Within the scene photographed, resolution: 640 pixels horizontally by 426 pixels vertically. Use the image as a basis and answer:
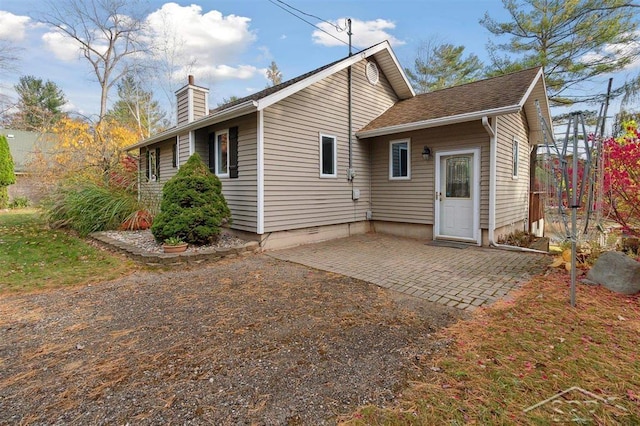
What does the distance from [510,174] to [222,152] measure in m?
7.60

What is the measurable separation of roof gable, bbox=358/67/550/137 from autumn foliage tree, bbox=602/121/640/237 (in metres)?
1.85

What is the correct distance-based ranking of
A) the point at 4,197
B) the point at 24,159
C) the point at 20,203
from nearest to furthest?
the point at 4,197 → the point at 20,203 → the point at 24,159

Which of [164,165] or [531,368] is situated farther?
[164,165]

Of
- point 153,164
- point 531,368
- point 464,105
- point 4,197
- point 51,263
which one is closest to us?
point 531,368

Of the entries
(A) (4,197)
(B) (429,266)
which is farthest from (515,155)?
(A) (4,197)

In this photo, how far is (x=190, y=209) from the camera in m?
6.30

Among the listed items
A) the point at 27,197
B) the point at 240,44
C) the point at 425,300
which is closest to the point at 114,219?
the point at 425,300

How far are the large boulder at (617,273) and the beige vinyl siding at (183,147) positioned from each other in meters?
9.18

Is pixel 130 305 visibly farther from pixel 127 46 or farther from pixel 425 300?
pixel 127 46

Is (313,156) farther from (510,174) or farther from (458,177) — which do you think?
(510,174)

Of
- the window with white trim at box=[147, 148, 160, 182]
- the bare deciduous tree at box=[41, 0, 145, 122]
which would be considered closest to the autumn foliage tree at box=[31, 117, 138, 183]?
the window with white trim at box=[147, 148, 160, 182]

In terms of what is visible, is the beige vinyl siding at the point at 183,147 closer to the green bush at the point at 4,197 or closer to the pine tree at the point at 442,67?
the green bush at the point at 4,197

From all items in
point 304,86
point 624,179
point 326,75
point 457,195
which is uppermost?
point 326,75

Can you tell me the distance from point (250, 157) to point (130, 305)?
410cm
